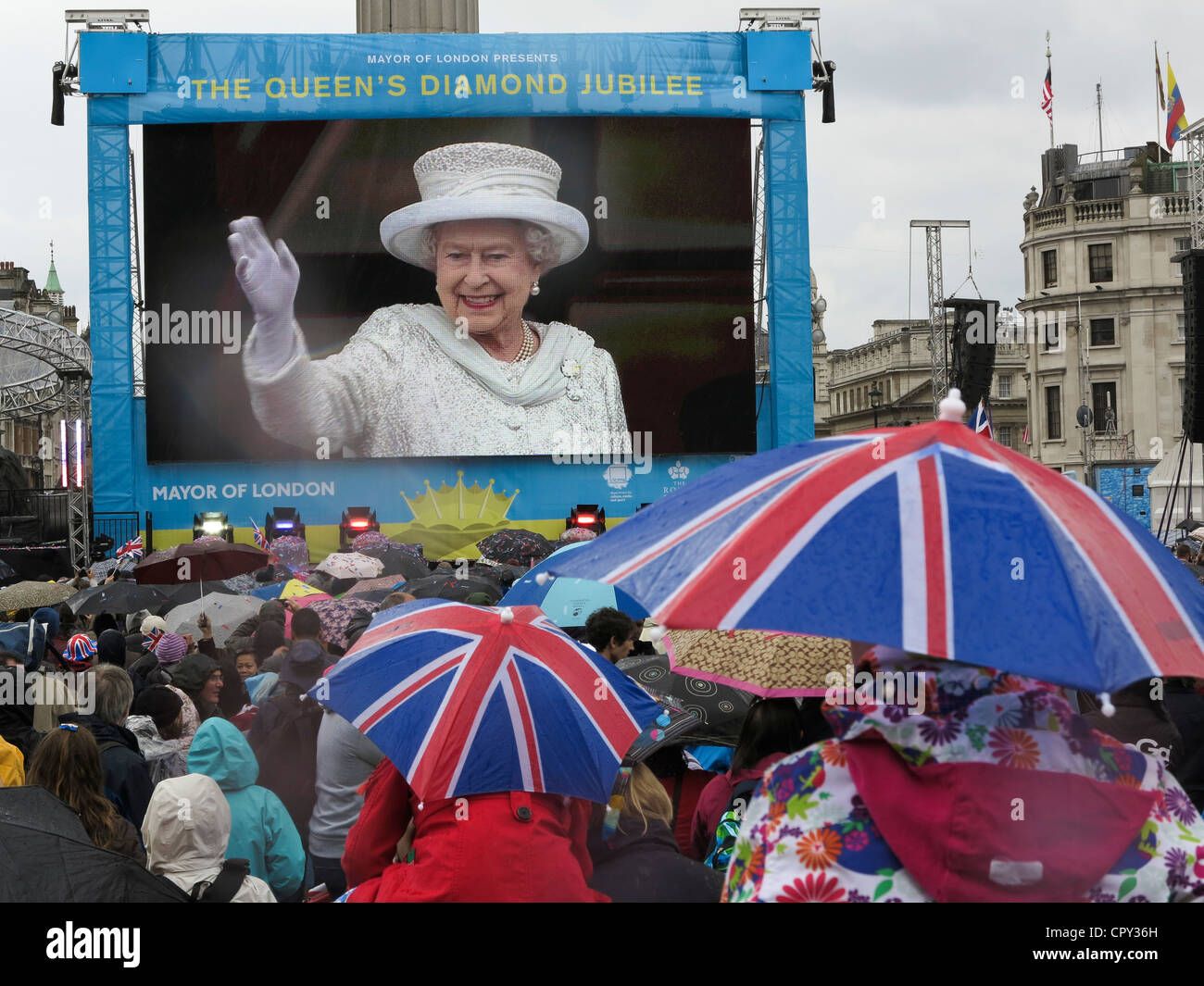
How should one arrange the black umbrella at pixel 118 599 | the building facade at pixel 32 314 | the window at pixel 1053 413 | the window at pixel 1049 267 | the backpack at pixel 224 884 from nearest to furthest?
1. the backpack at pixel 224 884
2. the black umbrella at pixel 118 599
3. the window at pixel 1053 413
4. the window at pixel 1049 267
5. the building facade at pixel 32 314

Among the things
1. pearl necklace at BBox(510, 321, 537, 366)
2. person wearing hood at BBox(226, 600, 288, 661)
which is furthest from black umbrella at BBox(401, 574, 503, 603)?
pearl necklace at BBox(510, 321, 537, 366)

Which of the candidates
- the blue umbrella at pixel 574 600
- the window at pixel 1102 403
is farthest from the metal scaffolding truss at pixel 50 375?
the window at pixel 1102 403

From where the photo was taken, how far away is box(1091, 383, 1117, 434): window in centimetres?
4888

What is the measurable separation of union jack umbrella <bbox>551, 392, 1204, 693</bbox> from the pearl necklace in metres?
22.2

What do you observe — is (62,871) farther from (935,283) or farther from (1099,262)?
(1099,262)

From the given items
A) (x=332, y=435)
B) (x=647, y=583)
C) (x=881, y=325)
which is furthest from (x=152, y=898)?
(x=881, y=325)

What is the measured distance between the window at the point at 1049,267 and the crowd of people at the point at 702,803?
50284mm

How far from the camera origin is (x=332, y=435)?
2409 cm

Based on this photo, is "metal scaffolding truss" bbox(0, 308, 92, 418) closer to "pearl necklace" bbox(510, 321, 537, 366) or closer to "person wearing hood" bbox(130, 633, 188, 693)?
"pearl necklace" bbox(510, 321, 537, 366)

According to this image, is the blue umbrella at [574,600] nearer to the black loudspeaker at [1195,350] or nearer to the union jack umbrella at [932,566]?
the union jack umbrella at [932,566]

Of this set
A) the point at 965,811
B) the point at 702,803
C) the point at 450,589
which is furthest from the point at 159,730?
the point at 965,811

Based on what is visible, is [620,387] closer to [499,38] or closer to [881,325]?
[499,38]

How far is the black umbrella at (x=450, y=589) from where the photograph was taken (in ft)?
32.5

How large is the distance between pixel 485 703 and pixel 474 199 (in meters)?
21.9
